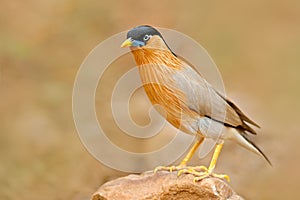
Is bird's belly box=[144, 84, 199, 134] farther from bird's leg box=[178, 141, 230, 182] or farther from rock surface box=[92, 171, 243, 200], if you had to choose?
rock surface box=[92, 171, 243, 200]

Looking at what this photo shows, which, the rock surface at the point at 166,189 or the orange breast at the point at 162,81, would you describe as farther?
the rock surface at the point at 166,189

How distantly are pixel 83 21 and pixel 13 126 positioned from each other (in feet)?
5.70

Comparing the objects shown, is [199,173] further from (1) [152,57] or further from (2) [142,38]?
(2) [142,38]

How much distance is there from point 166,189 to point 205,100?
50 centimetres

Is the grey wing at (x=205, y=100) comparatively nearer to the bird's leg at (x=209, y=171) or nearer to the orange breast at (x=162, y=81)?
the orange breast at (x=162, y=81)

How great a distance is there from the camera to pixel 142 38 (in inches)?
113

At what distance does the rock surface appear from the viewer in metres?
3.07

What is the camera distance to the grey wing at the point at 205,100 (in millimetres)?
2977

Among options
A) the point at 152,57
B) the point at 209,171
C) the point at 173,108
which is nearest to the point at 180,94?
the point at 173,108

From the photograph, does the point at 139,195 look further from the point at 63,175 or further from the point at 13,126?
the point at 13,126

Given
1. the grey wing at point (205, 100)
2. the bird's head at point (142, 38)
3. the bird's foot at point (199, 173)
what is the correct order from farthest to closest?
the bird's foot at point (199, 173) < the grey wing at point (205, 100) < the bird's head at point (142, 38)

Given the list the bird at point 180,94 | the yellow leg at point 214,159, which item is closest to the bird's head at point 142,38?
the bird at point 180,94

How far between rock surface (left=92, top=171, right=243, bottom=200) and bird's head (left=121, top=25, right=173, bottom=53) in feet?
2.34

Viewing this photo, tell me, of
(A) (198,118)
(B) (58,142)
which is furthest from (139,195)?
(B) (58,142)
